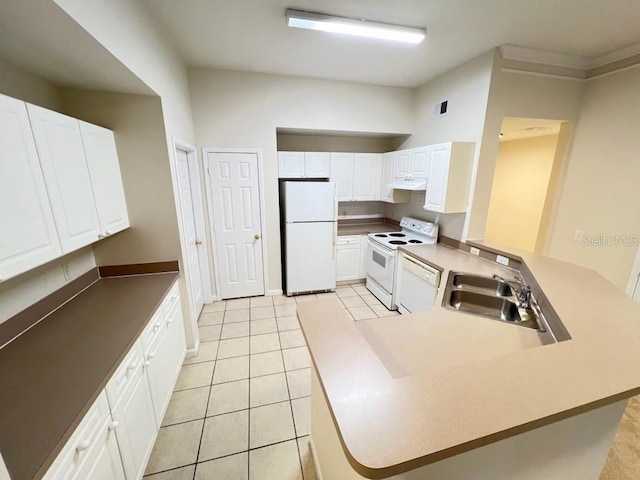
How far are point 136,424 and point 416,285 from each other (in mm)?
2541

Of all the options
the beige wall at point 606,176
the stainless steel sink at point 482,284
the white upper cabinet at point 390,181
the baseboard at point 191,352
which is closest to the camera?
the stainless steel sink at point 482,284

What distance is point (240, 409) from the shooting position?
1.90 meters

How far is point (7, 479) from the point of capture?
0.51 metres

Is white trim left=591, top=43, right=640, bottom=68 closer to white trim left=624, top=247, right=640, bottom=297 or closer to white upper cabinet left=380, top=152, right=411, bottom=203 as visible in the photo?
white trim left=624, top=247, right=640, bottom=297

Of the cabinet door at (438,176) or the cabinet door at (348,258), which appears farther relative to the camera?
the cabinet door at (348,258)

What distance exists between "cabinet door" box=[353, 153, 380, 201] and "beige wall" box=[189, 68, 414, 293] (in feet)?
1.33

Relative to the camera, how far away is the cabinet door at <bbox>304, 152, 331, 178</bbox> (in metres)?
3.63

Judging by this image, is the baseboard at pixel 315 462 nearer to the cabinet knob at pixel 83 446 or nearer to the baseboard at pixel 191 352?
the cabinet knob at pixel 83 446

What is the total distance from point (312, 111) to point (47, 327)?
10.4 feet

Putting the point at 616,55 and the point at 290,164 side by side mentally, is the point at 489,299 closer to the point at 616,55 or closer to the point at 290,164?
the point at 616,55

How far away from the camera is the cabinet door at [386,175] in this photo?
375 cm

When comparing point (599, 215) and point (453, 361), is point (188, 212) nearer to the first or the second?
point (453, 361)

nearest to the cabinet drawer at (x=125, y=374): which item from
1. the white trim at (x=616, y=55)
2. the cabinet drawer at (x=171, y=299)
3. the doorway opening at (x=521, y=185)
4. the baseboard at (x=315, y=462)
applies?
the cabinet drawer at (x=171, y=299)

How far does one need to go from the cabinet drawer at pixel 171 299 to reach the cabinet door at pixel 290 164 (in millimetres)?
2034
